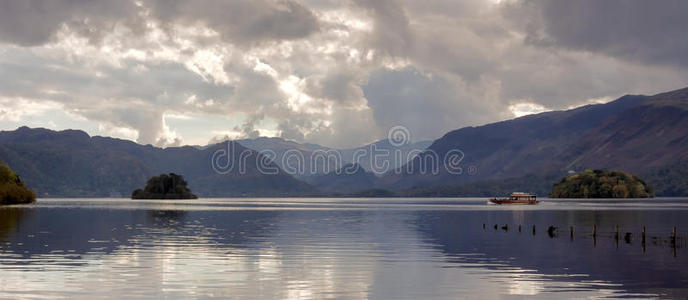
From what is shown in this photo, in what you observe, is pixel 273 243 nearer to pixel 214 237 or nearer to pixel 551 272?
pixel 214 237

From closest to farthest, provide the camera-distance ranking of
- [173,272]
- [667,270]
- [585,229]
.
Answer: [173,272] < [667,270] < [585,229]

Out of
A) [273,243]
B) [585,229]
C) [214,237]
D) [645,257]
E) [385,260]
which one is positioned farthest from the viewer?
[585,229]

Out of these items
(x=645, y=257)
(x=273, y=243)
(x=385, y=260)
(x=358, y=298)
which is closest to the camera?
(x=358, y=298)

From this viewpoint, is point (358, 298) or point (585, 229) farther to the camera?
point (585, 229)

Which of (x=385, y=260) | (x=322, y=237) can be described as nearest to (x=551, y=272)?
(x=385, y=260)

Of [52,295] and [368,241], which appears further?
[368,241]

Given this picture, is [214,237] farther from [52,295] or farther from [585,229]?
[585,229]

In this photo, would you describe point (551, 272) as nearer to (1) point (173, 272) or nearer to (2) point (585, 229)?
(1) point (173, 272)

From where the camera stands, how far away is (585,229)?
414 ft

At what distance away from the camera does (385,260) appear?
68.2m

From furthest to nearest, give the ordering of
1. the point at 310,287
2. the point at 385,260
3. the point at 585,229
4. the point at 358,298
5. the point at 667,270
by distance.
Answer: the point at 585,229
the point at 385,260
the point at 667,270
the point at 310,287
the point at 358,298

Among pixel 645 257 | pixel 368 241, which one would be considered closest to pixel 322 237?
pixel 368 241

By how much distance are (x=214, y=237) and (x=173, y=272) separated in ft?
143

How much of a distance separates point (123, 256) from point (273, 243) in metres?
22.6
